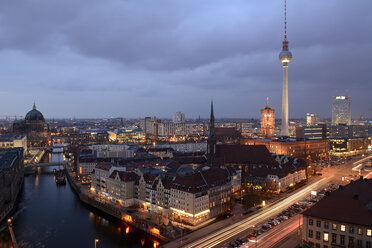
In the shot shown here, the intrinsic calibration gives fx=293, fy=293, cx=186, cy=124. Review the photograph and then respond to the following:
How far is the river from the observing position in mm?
37969

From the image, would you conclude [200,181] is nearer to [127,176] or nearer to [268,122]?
[127,176]

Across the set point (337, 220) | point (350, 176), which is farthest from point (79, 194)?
point (350, 176)

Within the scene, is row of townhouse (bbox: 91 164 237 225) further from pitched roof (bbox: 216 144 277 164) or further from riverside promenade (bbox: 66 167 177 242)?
pitched roof (bbox: 216 144 277 164)

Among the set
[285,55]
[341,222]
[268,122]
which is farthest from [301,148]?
[341,222]

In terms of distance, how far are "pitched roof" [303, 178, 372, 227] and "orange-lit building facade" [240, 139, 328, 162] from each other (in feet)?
200

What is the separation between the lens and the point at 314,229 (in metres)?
28.7

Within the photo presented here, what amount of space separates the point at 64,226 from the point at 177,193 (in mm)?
17786

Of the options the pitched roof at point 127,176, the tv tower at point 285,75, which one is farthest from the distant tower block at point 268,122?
the pitched roof at point 127,176

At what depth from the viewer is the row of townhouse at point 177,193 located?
1566 inches

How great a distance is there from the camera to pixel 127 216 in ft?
144

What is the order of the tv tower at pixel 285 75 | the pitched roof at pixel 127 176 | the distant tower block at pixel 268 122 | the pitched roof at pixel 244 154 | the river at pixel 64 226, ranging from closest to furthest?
the river at pixel 64 226 → the pitched roof at pixel 127 176 → the pitched roof at pixel 244 154 → the tv tower at pixel 285 75 → the distant tower block at pixel 268 122

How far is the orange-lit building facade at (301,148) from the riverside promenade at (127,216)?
58582 millimetres

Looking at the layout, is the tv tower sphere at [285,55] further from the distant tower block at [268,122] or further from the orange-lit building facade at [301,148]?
the orange-lit building facade at [301,148]

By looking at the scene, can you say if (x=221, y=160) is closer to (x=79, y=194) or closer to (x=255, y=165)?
(x=255, y=165)
